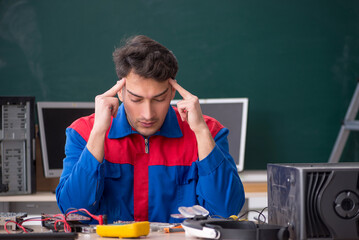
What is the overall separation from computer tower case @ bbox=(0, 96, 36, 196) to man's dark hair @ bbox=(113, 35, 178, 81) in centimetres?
A: 125

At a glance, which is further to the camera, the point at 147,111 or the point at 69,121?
the point at 69,121

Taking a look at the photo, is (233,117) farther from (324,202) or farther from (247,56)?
(324,202)

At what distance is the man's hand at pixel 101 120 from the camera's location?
1.64 metres

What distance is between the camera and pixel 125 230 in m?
1.25

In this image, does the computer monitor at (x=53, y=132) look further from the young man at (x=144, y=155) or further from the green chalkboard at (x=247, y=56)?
the young man at (x=144, y=155)

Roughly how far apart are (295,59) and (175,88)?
76.1 inches

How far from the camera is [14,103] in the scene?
9.32 ft

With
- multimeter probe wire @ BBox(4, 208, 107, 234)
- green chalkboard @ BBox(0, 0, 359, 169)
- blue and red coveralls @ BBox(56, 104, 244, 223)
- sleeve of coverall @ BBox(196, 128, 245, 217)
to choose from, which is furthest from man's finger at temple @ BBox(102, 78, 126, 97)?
green chalkboard @ BBox(0, 0, 359, 169)

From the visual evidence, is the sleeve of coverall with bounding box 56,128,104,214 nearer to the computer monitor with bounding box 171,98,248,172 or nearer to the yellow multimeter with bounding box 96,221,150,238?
the yellow multimeter with bounding box 96,221,150,238

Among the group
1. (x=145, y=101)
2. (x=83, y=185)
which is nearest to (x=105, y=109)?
(x=145, y=101)

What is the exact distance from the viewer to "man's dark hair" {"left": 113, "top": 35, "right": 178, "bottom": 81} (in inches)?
67.2

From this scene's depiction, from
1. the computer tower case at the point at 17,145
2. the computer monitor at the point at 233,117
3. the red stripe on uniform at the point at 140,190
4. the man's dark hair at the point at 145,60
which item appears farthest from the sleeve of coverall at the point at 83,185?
the computer monitor at the point at 233,117

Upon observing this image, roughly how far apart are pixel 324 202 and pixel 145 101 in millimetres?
734

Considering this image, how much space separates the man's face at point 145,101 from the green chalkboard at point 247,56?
1.70 m
